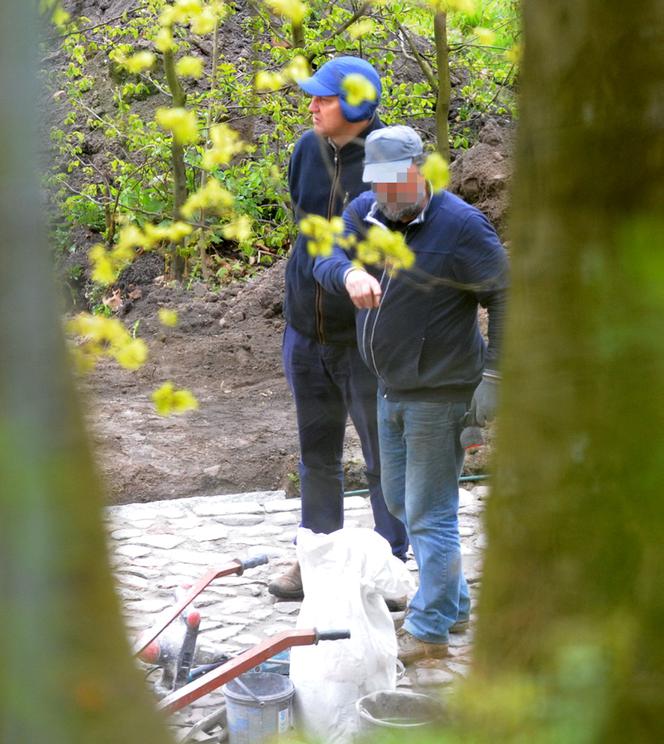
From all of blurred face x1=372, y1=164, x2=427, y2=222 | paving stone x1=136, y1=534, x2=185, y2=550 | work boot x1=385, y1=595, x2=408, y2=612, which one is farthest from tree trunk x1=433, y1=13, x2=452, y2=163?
work boot x1=385, y1=595, x2=408, y2=612

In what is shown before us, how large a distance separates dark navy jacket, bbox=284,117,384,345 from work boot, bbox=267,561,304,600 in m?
1.29

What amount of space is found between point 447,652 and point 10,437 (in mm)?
4466

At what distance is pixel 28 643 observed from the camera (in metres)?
0.92

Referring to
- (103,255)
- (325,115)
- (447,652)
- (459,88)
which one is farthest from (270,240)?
(103,255)

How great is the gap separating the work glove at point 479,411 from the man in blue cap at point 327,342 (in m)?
0.83

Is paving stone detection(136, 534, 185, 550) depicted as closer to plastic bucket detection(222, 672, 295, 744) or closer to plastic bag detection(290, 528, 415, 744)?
plastic bag detection(290, 528, 415, 744)

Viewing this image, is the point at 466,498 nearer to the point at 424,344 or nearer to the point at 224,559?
the point at 224,559

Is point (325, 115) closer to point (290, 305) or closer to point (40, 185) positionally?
point (290, 305)

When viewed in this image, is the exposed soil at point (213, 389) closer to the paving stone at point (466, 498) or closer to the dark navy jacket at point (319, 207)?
the paving stone at point (466, 498)

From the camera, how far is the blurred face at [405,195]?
4.73 metres

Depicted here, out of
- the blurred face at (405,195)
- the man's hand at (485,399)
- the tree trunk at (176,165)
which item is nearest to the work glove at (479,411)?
the man's hand at (485,399)

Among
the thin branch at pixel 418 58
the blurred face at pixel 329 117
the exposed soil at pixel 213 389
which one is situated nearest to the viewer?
the blurred face at pixel 329 117

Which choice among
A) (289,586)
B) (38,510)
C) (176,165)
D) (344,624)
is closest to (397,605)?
(289,586)

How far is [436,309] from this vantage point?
487 centimetres
